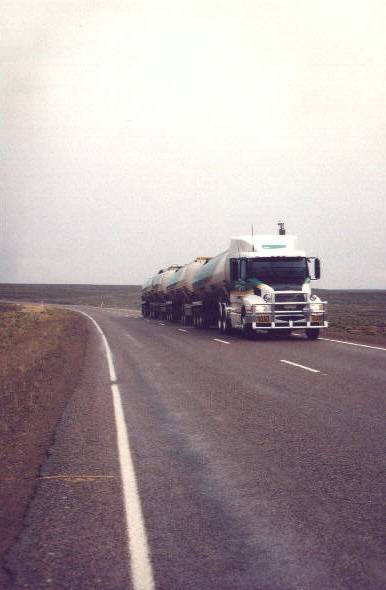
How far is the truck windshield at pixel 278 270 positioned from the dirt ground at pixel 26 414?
21.7 ft

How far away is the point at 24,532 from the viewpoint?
Result: 165 inches

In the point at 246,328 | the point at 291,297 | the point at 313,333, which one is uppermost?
the point at 291,297

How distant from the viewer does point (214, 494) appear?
4980 mm

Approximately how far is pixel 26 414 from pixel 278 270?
1424 centimetres

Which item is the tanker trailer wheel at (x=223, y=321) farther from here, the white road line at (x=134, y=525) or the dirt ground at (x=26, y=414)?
the white road line at (x=134, y=525)

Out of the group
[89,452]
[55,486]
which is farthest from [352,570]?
[89,452]

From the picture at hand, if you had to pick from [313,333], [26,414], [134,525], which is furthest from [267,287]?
[134,525]

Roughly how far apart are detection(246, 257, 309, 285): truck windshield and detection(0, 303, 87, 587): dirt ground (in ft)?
21.7

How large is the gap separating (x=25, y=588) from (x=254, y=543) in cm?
142

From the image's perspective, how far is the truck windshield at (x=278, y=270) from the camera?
21750 mm

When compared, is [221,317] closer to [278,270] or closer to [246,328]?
[246,328]

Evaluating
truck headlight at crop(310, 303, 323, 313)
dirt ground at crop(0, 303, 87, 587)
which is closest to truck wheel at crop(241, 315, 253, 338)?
truck headlight at crop(310, 303, 323, 313)

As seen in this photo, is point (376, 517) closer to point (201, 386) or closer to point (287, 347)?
point (201, 386)

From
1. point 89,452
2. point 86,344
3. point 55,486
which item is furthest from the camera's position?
point 86,344
